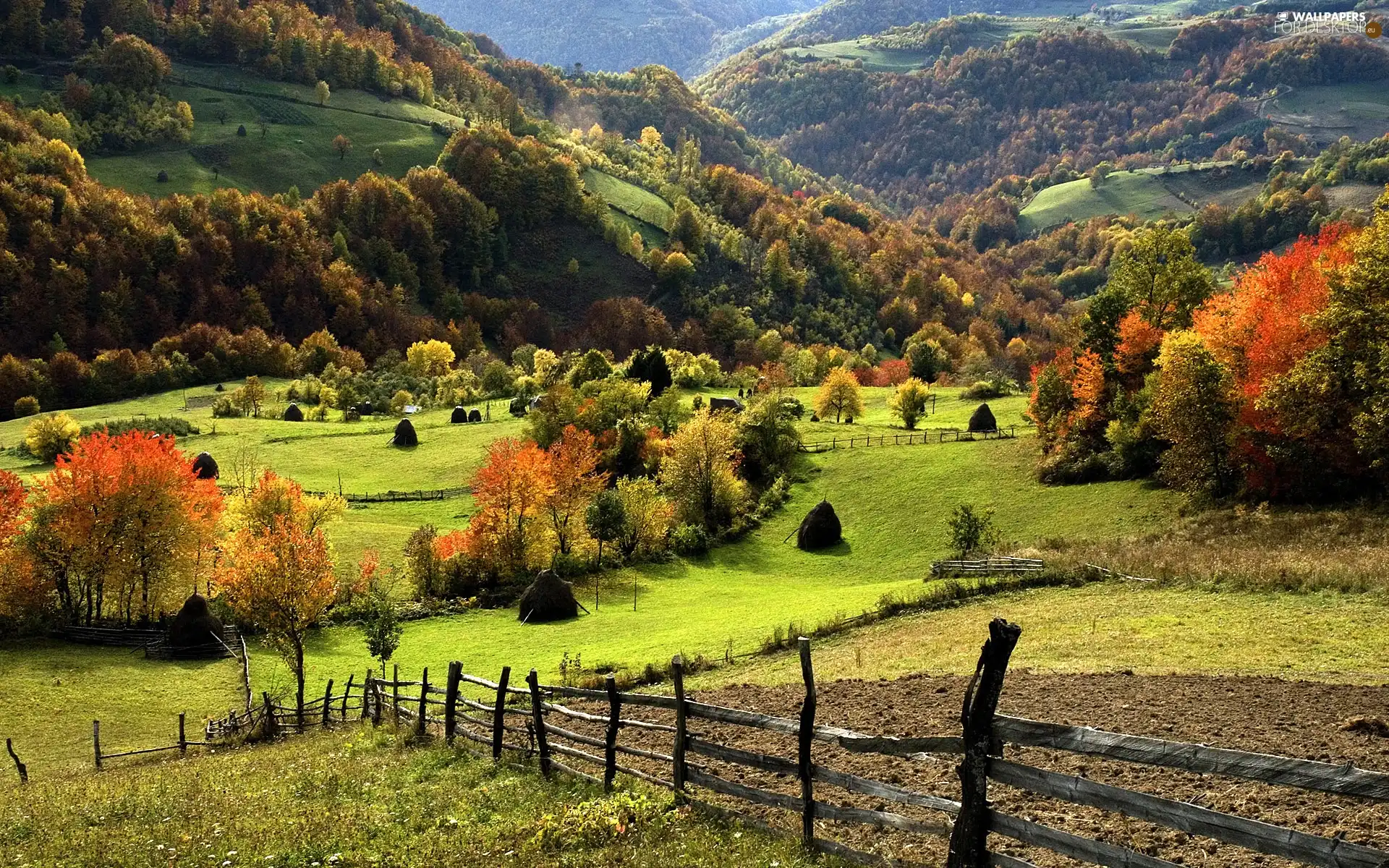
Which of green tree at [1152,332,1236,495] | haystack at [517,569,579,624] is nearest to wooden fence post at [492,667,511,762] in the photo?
haystack at [517,569,579,624]

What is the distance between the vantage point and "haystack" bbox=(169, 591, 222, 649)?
146 feet

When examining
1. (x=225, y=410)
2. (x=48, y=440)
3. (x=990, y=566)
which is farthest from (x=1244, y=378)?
(x=225, y=410)

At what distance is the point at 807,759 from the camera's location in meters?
11.6

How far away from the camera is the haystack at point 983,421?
78.8 metres

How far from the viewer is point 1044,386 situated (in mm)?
64750

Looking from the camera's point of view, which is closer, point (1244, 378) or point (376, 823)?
point (376, 823)

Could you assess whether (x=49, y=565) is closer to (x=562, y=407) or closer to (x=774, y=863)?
(x=562, y=407)

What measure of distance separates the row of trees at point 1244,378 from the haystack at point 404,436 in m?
60.7

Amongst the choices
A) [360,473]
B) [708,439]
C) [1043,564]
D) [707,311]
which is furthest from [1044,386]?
[707,311]

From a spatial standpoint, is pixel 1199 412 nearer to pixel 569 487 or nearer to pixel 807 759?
pixel 569 487

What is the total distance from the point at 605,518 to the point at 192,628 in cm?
2506

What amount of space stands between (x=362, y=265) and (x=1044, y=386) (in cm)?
15444

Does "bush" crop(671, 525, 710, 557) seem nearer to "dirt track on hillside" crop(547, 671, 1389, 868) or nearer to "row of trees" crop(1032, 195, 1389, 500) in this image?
"row of trees" crop(1032, 195, 1389, 500)

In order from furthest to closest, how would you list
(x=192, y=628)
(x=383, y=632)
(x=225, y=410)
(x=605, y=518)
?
(x=225, y=410) → (x=605, y=518) → (x=192, y=628) → (x=383, y=632)
